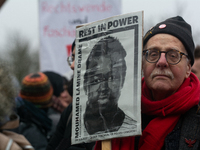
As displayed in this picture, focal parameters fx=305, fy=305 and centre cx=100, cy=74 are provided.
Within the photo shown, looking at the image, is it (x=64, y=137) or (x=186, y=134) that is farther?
(x=64, y=137)

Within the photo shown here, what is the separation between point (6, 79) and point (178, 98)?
1.15 metres

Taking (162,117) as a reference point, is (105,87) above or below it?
above

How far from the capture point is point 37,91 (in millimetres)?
3725

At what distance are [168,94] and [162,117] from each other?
0.17 metres

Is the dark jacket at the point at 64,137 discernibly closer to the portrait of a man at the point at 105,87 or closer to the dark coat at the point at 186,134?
the portrait of a man at the point at 105,87

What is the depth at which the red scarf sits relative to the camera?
6.39 ft

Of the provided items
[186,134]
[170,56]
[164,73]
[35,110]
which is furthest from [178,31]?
[35,110]

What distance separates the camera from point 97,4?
17.4 ft

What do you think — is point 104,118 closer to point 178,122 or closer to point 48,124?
point 178,122

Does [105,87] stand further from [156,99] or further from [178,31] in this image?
[178,31]

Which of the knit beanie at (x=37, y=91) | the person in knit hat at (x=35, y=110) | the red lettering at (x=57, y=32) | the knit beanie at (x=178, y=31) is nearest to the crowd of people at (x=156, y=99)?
the knit beanie at (x=178, y=31)

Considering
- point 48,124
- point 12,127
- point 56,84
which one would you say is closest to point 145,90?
point 12,127

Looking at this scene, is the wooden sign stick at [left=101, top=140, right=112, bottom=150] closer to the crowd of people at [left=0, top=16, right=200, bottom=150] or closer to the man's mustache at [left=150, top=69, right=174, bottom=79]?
the crowd of people at [left=0, top=16, right=200, bottom=150]

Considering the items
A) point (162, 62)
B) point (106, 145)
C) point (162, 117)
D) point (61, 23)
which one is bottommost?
point (106, 145)
